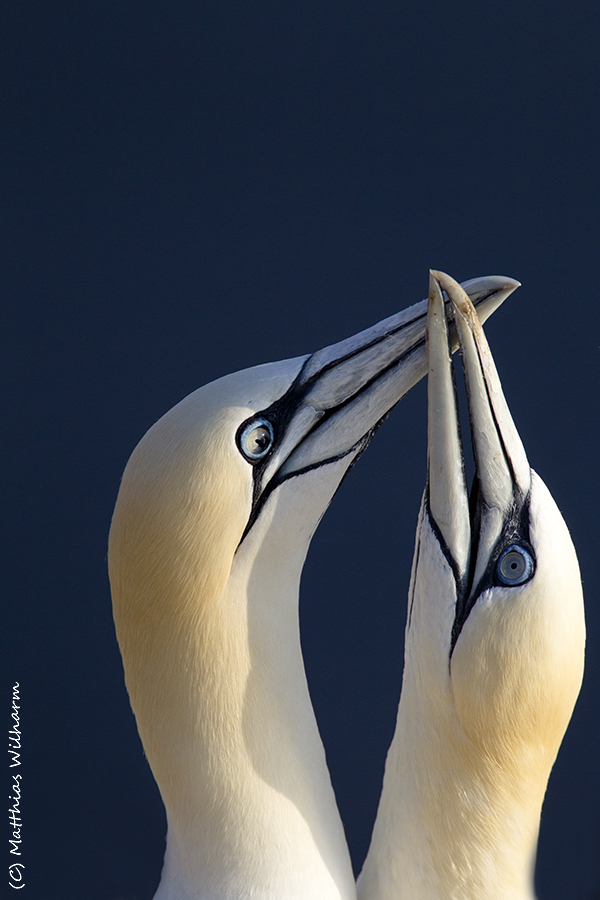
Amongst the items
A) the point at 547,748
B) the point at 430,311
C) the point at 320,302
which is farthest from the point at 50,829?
the point at 430,311

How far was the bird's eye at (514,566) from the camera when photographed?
208cm

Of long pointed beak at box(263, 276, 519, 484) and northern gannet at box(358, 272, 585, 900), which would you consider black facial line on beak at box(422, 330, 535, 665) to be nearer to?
northern gannet at box(358, 272, 585, 900)

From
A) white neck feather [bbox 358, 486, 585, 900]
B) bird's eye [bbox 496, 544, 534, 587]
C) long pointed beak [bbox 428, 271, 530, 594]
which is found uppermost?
long pointed beak [bbox 428, 271, 530, 594]

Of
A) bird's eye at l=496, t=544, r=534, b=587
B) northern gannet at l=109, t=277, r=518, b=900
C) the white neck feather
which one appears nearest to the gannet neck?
northern gannet at l=109, t=277, r=518, b=900

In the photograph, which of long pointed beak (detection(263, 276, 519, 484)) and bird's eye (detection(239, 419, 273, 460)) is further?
long pointed beak (detection(263, 276, 519, 484))

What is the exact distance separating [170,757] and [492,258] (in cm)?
336

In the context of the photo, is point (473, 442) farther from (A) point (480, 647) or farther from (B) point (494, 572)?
(A) point (480, 647)

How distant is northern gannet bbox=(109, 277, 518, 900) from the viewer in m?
2.16

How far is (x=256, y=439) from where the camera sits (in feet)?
7.16

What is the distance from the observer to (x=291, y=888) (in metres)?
2.26

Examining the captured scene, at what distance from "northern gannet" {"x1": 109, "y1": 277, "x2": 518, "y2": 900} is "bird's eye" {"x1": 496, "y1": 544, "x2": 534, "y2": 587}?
42 centimetres

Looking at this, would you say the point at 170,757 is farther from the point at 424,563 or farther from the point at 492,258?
the point at 492,258

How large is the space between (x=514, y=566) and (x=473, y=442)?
0.27 meters

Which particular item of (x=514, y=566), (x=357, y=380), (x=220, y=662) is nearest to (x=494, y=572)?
(x=514, y=566)
